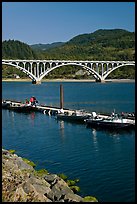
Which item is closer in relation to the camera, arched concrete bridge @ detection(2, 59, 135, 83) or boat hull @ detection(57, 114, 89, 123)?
boat hull @ detection(57, 114, 89, 123)

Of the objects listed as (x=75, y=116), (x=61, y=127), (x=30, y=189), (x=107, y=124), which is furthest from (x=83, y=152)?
(x=75, y=116)

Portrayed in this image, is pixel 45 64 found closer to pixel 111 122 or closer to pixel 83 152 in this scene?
pixel 111 122

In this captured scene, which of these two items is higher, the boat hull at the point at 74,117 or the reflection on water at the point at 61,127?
the boat hull at the point at 74,117

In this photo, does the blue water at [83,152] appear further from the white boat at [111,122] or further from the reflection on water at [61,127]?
the white boat at [111,122]

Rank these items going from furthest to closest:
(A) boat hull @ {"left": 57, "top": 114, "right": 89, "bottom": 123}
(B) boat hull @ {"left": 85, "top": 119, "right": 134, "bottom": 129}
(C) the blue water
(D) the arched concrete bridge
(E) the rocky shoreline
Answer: (D) the arched concrete bridge, (A) boat hull @ {"left": 57, "top": 114, "right": 89, "bottom": 123}, (B) boat hull @ {"left": 85, "top": 119, "right": 134, "bottom": 129}, (C) the blue water, (E) the rocky shoreline

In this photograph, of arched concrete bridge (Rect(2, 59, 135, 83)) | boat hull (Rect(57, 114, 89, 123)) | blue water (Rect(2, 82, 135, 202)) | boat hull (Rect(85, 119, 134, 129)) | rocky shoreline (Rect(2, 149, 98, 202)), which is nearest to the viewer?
rocky shoreline (Rect(2, 149, 98, 202))

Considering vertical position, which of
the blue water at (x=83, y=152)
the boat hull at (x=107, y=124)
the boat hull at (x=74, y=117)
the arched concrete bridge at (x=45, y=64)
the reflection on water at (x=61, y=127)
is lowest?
the blue water at (x=83, y=152)

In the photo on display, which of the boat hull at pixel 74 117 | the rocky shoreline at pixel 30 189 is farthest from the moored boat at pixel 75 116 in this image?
the rocky shoreline at pixel 30 189

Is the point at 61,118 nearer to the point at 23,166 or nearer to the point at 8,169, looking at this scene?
the point at 23,166

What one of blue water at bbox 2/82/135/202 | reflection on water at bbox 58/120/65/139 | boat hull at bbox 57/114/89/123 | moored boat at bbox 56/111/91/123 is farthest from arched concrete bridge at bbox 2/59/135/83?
blue water at bbox 2/82/135/202

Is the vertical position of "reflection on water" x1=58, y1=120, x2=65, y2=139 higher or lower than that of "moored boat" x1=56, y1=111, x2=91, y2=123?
lower

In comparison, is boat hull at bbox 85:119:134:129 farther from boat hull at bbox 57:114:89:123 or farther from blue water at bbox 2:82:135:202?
boat hull at bbox 57:114:89:123

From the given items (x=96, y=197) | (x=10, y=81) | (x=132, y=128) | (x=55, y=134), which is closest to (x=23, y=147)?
(x=55, y=134)

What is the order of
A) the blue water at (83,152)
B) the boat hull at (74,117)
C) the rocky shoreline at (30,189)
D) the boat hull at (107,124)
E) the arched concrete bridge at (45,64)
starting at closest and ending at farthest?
the rocky shoreline at (30,189), the blue water at (83,152), the boat hull at (107,124), the boat hull at (74,117), the arched concrete bridge at (45,64)
